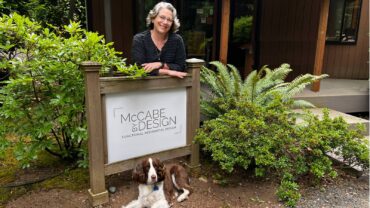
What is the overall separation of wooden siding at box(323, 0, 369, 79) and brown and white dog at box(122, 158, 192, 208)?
7.34 metres

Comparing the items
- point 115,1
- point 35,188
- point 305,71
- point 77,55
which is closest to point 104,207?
point 35,188

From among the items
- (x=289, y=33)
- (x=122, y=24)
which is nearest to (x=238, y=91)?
(x=122, y=24)

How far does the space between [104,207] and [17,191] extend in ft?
3.14

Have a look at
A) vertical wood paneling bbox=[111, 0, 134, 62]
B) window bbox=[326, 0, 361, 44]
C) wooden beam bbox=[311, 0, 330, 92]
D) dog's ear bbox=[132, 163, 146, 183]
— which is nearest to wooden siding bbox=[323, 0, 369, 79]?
window bbox=[326, 0, 361, 44]

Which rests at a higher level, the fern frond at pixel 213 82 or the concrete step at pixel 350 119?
the fern frond at pixel 213 82

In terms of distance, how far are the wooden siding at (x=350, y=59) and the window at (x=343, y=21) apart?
17 cm

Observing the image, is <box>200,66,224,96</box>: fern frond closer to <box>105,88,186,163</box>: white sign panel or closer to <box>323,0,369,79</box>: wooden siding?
<box>105,88,186,163</box>: white sign panel

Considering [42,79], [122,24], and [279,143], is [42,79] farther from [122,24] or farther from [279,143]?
[122,24]

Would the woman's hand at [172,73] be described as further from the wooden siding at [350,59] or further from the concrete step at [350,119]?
the wooden siding at [350,59]

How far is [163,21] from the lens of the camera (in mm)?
3004

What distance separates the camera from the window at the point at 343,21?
8.48m

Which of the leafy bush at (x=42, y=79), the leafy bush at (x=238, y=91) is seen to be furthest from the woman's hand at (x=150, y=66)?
the leafy bush at (x=238, y=91)

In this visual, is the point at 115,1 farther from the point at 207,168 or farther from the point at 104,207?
the point at 104,207

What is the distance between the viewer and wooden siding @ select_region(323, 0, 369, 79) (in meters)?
8.52
